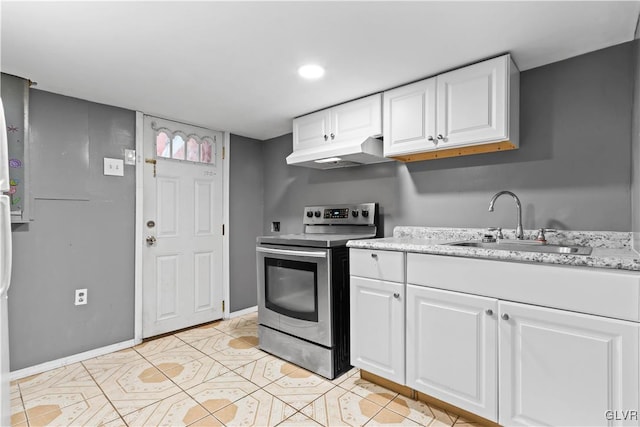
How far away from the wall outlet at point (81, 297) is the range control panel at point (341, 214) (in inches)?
75.2

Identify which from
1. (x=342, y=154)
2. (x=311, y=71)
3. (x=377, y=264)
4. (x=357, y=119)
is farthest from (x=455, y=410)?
(x=311, y=71)

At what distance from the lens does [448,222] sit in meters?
2.31

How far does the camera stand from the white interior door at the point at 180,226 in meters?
2.92

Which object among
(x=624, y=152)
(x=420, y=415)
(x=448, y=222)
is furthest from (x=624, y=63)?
(x=420, y=415)

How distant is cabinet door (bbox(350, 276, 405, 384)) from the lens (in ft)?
6.16

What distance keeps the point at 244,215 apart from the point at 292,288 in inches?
58.8

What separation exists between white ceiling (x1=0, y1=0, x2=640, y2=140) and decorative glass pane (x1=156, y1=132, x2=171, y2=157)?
610 mm

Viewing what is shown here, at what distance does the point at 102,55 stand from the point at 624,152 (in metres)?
2.91

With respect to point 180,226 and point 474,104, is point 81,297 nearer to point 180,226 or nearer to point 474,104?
point 180,226

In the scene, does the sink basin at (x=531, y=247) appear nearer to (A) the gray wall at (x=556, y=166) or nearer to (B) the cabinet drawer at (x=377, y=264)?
(A) the gray wall at (x=556, y=166)

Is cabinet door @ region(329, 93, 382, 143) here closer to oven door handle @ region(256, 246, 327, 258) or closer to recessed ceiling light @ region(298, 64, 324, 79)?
recessed ceiling light @ region(298, 64, 324, 79)

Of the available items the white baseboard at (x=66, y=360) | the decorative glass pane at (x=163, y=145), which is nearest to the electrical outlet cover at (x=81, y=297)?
the white baseboard at (x=66, y=360)

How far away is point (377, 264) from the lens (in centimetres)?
198

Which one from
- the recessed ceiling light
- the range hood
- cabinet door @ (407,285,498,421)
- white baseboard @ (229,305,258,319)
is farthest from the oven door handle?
white baseboard @ (229,305,258,319)
